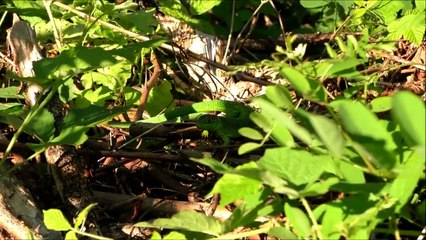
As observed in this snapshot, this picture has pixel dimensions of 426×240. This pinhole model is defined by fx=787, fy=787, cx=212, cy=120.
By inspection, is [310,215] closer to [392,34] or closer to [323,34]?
[392,34]

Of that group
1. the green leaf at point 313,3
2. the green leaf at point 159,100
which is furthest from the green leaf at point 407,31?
the green leaf at point 313,3

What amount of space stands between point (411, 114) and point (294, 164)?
0.27 meters

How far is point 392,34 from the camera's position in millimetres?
2385

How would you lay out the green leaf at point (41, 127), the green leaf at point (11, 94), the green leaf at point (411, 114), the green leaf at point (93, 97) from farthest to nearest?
1. the green leaf at point (93, 97)
2. the green leaf at point (11, 94)
3. the green leaf at point (41, 127)
4. the green leaf at point (411, 114)

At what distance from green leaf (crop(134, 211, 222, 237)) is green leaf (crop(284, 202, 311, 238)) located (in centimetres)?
17

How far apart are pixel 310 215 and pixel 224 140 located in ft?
3.63

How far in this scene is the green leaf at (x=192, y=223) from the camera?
1.43 meters

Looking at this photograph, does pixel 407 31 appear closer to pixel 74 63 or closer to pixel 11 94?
pixel 74 63

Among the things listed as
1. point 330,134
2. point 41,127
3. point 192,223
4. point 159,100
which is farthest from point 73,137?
point 159,100

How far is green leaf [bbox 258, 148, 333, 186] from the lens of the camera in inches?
50.6

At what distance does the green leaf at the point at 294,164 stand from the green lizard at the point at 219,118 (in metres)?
1.05

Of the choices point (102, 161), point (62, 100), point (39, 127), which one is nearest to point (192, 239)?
point (39, 127)

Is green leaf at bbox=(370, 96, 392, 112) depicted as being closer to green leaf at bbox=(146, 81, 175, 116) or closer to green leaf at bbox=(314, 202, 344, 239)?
green leaf at bbox=(314, 202, 344, 239)

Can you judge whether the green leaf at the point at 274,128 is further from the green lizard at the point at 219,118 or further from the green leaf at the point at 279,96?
the green lizard at the point at 219,118
